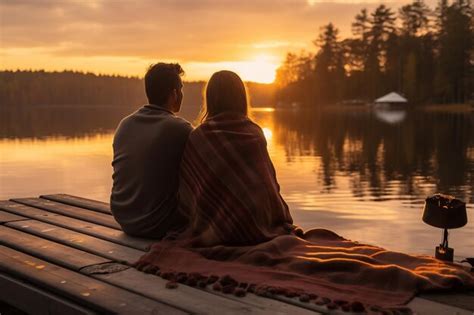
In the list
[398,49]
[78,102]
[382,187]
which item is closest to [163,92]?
[382,187]

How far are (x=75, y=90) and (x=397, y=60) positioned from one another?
98644 millimetres

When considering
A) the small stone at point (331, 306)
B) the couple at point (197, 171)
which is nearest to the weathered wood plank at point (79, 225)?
the couple at point (197, 171)

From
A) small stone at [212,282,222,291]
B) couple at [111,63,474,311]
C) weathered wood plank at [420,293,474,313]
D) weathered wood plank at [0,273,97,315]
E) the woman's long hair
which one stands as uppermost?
the woman's long hair

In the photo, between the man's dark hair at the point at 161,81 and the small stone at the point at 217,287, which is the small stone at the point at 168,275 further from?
the man's dark hair at the point at 161,81

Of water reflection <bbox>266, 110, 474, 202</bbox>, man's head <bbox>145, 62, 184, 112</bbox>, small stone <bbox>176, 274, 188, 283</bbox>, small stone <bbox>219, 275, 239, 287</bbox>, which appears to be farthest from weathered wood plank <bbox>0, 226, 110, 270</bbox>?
water reflection <bbox>266, 110, 474, 202</bbox>

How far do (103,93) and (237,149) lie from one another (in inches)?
5894

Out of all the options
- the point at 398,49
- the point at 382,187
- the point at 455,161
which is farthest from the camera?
the point at 398,49

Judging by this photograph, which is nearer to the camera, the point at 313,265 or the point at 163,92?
the point at 313,265

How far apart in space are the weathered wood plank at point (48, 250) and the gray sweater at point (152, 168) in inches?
22.8

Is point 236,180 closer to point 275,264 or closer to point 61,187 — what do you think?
point 275,264

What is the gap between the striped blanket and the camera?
300 cm

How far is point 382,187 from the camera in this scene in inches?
546

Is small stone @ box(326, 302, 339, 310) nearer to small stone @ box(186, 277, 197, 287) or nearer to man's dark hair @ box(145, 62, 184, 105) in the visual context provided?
small stone @ box(186, 277, 197, 287)

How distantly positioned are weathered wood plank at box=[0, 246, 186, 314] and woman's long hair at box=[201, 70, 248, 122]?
1.53m
